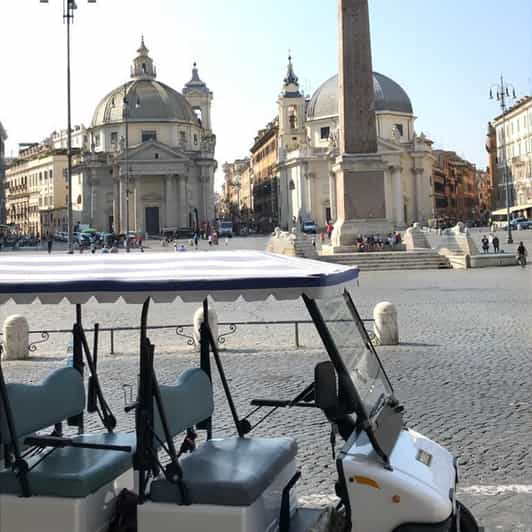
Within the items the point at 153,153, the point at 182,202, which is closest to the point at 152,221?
the point at 182,202

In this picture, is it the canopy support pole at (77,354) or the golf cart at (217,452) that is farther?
the canopy support pole at (77,354)

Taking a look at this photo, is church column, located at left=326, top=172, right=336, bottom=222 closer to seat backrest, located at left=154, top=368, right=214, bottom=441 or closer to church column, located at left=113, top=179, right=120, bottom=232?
church column, located at left=113, top=179, right=120, bottom=232

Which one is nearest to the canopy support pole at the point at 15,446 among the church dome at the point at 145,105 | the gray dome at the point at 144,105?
the church dome at the point at 145,105

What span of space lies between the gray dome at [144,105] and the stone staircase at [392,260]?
187ft

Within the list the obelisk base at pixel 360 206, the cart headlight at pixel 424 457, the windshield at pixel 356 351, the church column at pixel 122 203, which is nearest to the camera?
the cart headlight at pixel 424 457

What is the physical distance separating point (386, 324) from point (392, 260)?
1905cm

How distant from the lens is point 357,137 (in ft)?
93.6

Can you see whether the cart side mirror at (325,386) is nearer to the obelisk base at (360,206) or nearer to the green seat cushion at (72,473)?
the green seat cushion at (72,473)

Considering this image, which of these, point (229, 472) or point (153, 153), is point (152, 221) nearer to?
point (153, 153)

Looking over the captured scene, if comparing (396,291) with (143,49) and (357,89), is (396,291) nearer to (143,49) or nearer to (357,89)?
(357,89)

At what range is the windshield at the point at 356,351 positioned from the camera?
3.61 m

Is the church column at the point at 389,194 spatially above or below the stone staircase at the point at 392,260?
above

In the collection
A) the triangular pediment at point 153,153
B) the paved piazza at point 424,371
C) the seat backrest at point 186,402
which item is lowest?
the paved piazza at point 424,371

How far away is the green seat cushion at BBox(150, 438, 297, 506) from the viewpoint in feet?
10.5
